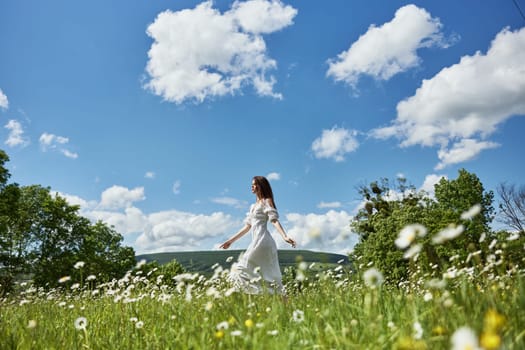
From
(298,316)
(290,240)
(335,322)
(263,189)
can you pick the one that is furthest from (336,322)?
(263,189)

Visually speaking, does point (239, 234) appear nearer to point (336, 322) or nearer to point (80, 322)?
point (80, 322)

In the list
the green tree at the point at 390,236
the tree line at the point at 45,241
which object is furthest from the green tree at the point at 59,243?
the green tree at the point at 390,236

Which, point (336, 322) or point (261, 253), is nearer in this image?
point (336, 322)

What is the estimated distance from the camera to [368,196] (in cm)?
4328

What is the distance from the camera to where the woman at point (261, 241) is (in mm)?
8305

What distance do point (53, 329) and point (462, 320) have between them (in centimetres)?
451

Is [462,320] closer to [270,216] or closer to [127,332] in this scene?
[127,332]

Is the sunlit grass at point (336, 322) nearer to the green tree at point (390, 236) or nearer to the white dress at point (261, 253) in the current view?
the white dress at point (261, 253)

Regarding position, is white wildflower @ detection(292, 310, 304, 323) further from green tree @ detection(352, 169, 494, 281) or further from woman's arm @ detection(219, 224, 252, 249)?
green tree @ detection(352, 169, 494, 281)

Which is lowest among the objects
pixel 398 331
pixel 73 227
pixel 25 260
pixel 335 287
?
pixel 398 331

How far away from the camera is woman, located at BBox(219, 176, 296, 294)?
27.2ft

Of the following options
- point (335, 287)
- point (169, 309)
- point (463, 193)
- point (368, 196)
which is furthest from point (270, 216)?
point (463, 193)

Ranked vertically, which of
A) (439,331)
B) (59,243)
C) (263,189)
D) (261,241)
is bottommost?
(439,331)

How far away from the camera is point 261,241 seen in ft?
28.3
